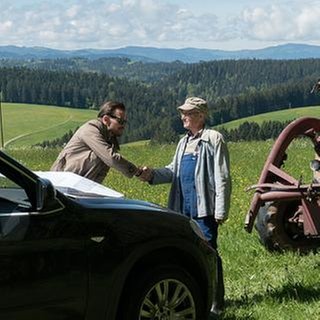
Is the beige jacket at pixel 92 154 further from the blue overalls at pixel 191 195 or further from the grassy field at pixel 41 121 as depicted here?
the grassy field at pixel 41 121

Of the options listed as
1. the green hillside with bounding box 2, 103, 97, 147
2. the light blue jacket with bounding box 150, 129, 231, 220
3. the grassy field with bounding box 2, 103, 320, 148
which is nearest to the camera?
the light blue jacket with bounding box 150, 129, 231, 220

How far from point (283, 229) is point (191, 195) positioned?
6.93 feet

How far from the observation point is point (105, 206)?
16.0ft

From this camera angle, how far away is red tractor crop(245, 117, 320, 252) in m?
7.93

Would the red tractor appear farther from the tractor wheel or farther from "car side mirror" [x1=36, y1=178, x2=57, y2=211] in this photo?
"car side mirror" [x1=36, y1=178, x2=57, y2=211]

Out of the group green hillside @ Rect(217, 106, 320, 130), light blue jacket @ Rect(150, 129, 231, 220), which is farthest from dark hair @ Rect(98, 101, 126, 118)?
green hillside @ Rect(217, 106, 320, 130)

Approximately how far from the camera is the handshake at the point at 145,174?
22.8 feet

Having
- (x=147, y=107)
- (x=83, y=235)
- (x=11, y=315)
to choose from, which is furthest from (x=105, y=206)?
(x=147, y=107)

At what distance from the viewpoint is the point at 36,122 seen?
124 meters

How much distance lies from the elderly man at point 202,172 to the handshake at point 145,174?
0.31 meters

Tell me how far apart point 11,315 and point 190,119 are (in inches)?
118

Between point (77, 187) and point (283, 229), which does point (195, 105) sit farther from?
point (283, 229)

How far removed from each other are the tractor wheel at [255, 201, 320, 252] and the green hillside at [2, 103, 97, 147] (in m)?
99.9

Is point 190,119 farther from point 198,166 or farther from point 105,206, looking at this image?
point 105,206
